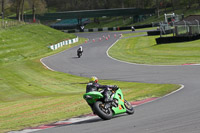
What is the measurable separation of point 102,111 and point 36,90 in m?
15.5

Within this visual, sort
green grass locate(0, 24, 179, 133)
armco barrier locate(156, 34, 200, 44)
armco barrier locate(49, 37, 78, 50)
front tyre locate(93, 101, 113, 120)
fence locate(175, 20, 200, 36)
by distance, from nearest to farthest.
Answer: front tyre locate(93, 101, 113, 120)
green grass locate(0, 24, 179, 133)
armco barrier locate(156, 34, 200, 44)
fence locate(175, 20, 200, 36)
armco barrier locate(49, 37, 78, 50)

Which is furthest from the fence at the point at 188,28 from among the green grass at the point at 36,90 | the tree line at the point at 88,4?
the tree line at the point at 88,4

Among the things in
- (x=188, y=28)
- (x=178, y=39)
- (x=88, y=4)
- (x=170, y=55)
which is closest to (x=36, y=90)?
(x=170, y=55)

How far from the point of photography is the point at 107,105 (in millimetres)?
13344

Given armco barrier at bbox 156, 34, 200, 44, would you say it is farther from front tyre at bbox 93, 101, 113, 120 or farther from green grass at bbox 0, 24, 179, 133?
front tyre at bbox 93, 101, 113, 120

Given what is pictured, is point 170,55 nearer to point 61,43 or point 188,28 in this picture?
point 188,28

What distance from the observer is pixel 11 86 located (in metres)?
30.1

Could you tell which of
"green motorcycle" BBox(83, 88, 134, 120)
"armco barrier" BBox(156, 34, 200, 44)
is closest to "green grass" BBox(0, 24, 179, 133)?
"green motorcycle" BBox(83, 88, 134, 120)

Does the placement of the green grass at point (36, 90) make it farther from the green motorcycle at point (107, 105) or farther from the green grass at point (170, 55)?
the green grass at point (170, 55)

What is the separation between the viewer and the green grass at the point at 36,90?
15688mm

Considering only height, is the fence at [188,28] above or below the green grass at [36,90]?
above

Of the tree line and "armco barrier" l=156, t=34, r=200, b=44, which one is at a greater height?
the tree line

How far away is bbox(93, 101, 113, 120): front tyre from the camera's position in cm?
1284

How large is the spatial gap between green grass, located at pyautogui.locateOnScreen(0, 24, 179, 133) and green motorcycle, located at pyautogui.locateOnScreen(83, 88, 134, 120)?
1.97 metres
